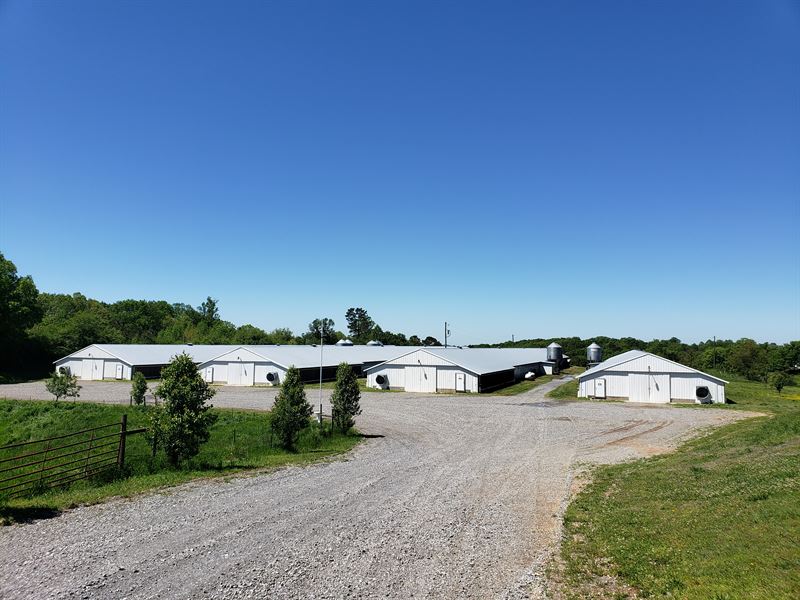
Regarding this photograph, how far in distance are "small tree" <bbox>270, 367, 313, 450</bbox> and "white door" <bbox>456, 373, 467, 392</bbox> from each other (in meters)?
29.6

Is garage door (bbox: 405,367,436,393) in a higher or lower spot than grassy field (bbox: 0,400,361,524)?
higher

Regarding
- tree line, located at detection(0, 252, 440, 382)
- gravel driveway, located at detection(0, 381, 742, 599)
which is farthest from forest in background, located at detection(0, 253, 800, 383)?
gravel driveway, located at detection(0, 381, 742, 599)

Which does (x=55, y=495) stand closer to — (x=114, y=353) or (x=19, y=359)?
(x=114, y=353)

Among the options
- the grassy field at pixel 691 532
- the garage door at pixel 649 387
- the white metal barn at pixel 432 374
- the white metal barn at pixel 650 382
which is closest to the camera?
the grassy field at pixel 691 532

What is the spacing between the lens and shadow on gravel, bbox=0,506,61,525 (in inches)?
430

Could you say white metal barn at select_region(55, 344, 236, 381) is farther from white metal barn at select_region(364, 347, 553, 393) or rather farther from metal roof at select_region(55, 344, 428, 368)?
white metal barn at select_region(364, 347, 553, 393)

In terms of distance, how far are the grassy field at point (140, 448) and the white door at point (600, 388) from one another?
29356 millimetres

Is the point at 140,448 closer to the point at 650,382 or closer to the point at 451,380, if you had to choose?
the point at 451,380

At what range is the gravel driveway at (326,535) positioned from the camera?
26.9ft

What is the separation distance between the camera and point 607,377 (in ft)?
147

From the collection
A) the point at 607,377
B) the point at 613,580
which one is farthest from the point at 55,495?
the point at 607,377

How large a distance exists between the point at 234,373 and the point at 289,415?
3909cm

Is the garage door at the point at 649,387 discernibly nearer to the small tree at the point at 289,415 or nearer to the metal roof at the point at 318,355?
the metal roof at the point at 318,355

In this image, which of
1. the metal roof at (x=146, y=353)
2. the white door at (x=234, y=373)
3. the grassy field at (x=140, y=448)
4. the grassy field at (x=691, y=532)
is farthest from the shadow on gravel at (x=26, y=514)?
the metal roof at (x=146, y=353)
